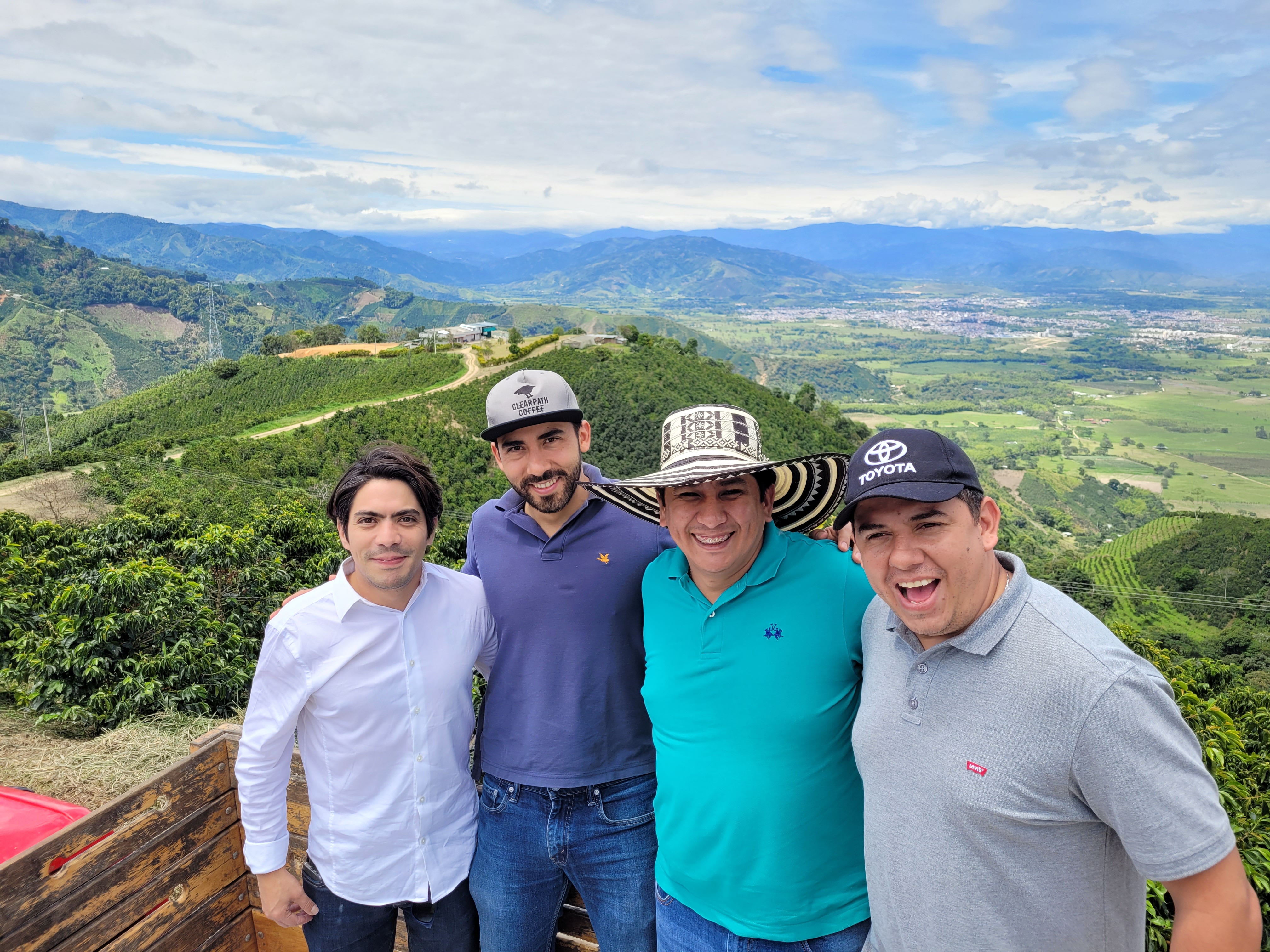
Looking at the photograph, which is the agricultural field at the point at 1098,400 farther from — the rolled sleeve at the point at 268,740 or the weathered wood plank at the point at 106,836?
the rolled sleeve at the point at 268,740

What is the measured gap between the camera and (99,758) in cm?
352

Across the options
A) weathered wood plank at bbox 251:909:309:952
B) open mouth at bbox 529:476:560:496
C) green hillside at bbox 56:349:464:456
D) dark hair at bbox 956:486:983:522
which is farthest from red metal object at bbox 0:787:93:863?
green hillside at bbox 56:349:464:456

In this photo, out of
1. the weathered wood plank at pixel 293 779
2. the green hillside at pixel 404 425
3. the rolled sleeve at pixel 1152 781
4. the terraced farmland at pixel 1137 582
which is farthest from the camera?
the terraced farmland at pixel 1137 582

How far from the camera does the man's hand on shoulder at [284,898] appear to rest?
2102 millimetres

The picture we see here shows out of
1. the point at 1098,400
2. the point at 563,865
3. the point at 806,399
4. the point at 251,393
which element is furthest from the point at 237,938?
the point at 1098,400

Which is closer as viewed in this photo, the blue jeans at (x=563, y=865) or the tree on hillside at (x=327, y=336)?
the blue jeans at (x=563, y=865)

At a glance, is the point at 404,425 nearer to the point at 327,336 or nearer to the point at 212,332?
the point at 327,336

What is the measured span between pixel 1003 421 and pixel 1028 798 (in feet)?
420

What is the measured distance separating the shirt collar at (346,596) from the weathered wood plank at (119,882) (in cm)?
101

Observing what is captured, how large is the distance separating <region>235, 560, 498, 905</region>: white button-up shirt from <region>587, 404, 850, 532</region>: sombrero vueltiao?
0.73 m

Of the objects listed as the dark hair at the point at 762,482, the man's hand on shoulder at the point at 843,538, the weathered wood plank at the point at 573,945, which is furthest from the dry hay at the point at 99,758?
the man's hand on shoulder at the point at 843,538

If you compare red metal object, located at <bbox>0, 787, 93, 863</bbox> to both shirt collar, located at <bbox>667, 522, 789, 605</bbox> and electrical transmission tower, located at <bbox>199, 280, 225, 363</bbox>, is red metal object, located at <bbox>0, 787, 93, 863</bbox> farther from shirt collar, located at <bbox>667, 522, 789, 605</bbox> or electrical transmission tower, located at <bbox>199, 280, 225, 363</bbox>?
electrical transmission tower, located at <bbox>199, 280, 225, 363</bbox>

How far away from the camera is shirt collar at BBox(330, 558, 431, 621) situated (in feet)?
6.89

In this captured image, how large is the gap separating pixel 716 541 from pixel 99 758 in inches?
131
